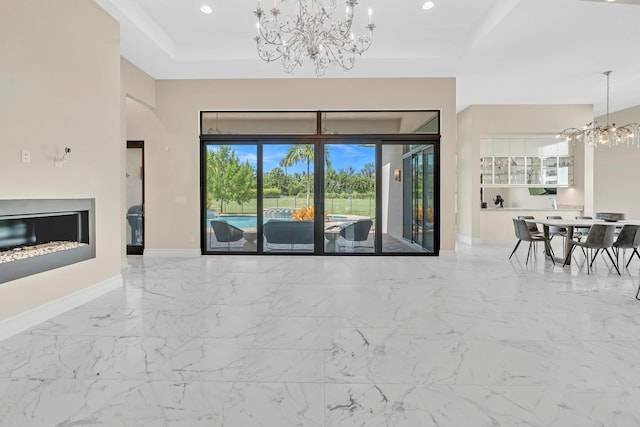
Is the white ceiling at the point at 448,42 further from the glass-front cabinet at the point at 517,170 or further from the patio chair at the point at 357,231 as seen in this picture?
the patio chair at the point at 357,231

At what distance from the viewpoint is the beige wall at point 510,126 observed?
28.1ft

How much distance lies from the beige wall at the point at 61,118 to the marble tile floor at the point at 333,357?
1.36 ft

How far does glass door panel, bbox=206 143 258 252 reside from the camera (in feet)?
22.7

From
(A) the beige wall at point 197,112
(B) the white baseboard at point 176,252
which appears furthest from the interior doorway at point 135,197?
(B) the white baseboard at point 176,252

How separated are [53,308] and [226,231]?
3603 mm

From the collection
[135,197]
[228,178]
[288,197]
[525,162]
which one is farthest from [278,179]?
[525,162]

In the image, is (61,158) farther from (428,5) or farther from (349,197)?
(428,5)

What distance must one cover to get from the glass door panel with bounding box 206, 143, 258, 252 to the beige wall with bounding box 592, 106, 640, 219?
8.82 metres

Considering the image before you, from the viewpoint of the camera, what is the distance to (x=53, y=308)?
3486mm

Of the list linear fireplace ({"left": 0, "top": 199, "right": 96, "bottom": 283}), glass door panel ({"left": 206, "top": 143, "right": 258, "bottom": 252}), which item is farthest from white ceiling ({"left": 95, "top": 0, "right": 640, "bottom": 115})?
linear fireplace ({"left": 0, "top": 199, "right": 96, "bottom": 283})

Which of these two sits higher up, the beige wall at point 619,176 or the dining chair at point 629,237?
the beige wall at point 619,176

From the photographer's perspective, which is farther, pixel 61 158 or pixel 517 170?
pixel 517 170

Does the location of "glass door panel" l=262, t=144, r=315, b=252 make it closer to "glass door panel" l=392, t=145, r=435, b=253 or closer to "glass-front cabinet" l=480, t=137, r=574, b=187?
"glass door panel" l=392, t=145, r=435, b=253

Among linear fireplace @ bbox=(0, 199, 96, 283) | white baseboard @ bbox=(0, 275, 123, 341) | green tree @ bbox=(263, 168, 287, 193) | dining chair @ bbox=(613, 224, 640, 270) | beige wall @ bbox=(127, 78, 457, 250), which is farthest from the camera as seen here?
green tree @ bbox=(263, 168, 287, 193)
